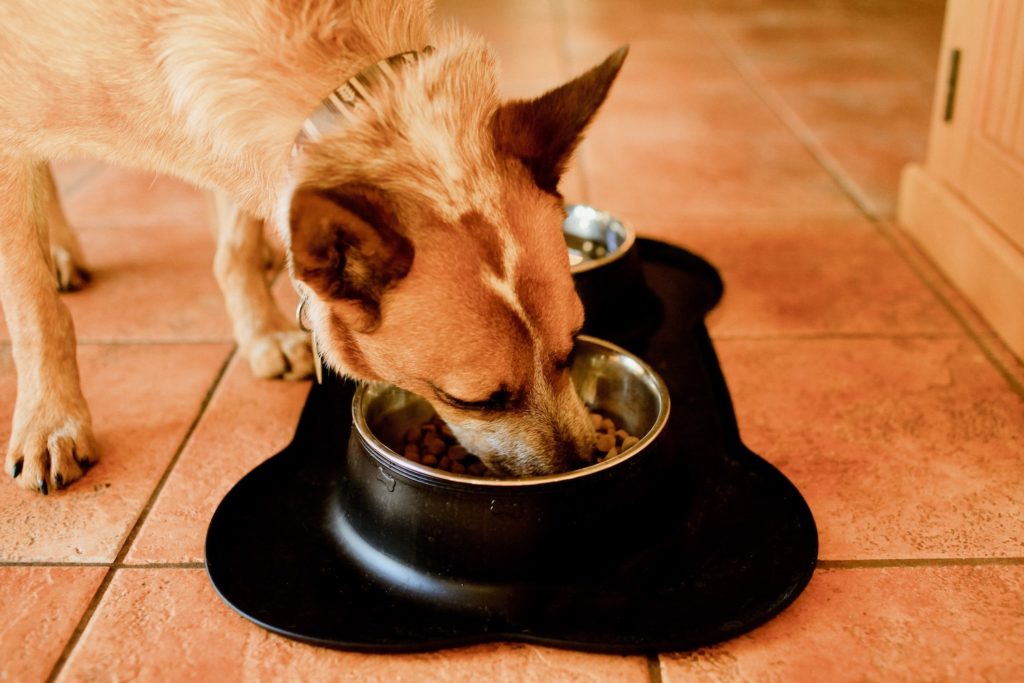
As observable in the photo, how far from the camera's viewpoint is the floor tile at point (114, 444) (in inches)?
68.7

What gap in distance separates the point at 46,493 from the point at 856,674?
5.11 ft

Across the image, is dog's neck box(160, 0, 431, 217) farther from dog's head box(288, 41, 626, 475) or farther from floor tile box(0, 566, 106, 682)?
floor tile box(0, 566, 106, 682)

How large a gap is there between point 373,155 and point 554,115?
32 centimetres

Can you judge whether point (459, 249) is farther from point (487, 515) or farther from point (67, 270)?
point (67, 270)

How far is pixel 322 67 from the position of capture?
61.7 inches

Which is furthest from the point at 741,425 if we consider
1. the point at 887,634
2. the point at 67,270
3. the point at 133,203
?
the point at 133,203

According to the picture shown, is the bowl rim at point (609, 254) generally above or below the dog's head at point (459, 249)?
below

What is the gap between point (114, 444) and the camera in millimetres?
2041

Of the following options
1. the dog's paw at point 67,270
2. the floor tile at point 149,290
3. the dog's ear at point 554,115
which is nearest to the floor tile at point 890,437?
the dog's ear at point 554,115

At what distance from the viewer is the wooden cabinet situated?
2383mm

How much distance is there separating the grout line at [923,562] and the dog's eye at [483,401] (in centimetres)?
64

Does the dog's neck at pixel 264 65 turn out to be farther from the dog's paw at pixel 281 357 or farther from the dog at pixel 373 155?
the dog's paw at pixel 281 357

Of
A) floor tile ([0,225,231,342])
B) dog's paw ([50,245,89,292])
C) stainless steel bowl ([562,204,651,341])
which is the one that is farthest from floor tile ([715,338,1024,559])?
dog's paw ([50,245,89,292])

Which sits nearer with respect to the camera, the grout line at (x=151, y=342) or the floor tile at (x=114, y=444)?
the floor tile at (x=114, y=444)
